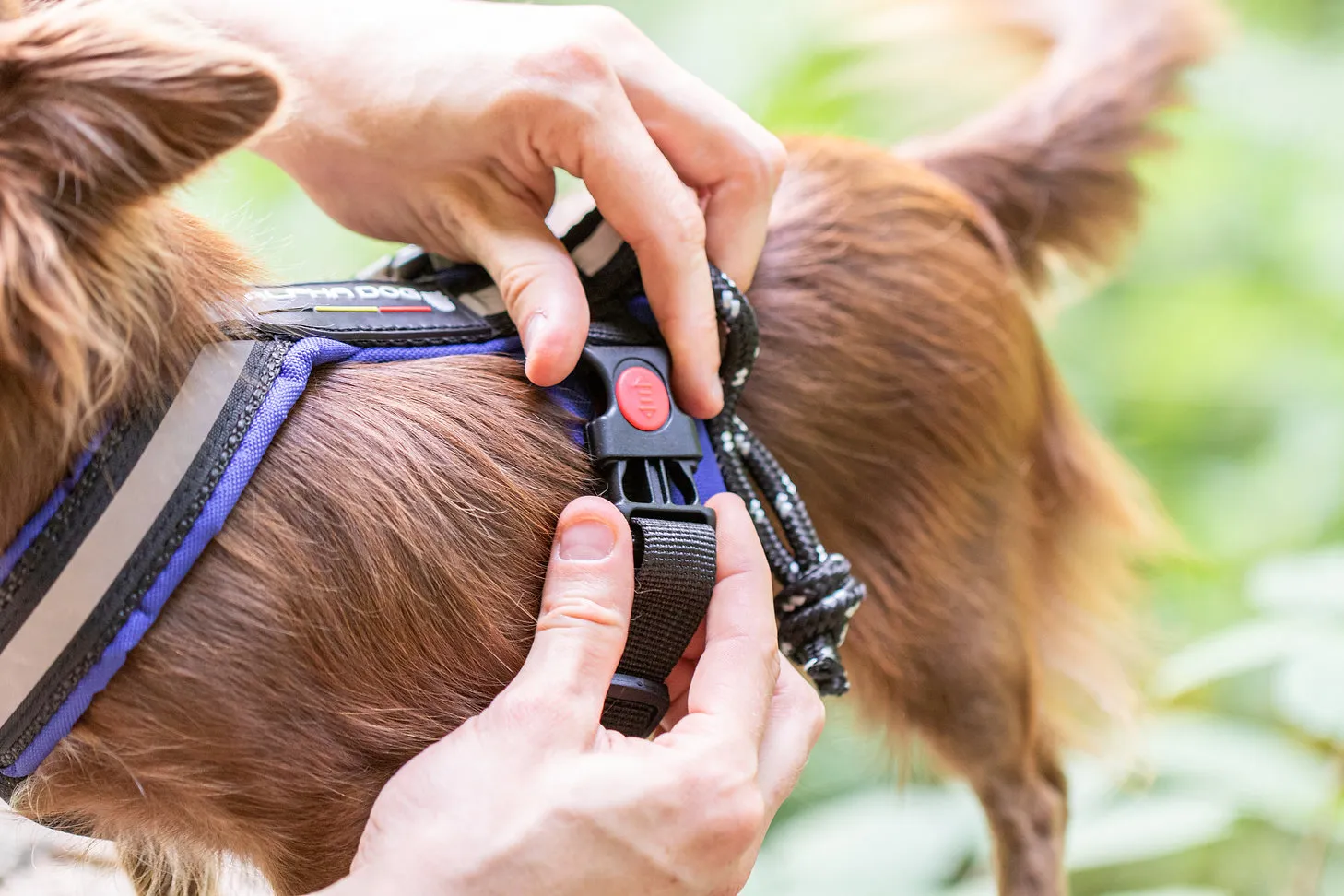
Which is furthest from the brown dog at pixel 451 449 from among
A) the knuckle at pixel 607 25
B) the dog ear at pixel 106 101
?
the knuckle at pixel 607 25

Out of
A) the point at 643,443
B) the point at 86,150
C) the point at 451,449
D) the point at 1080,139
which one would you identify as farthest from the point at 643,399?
the point at 1080,139

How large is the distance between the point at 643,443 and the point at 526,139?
22cm

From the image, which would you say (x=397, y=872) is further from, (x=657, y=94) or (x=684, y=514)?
(x=657, y=94)

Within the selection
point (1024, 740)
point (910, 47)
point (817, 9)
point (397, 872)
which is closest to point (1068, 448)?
point (1024, 740)

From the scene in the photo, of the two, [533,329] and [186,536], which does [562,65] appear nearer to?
[533,329]

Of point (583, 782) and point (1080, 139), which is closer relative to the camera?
point (583, 782)

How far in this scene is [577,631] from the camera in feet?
2.21

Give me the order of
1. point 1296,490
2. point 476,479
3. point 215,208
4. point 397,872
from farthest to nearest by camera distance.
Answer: point 1296,490
point 215,208
point 476,479
point 397,872

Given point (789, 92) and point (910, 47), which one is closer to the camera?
point (910, 47)

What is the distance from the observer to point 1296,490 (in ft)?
7.04

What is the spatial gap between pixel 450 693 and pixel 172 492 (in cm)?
21

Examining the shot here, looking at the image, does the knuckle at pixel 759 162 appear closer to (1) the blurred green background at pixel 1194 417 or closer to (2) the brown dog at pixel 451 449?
(2) the brown dog at pixel 451 449

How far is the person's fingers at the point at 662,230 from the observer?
750mm

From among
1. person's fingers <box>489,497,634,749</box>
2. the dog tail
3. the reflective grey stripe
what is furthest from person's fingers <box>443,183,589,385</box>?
the dog tail
